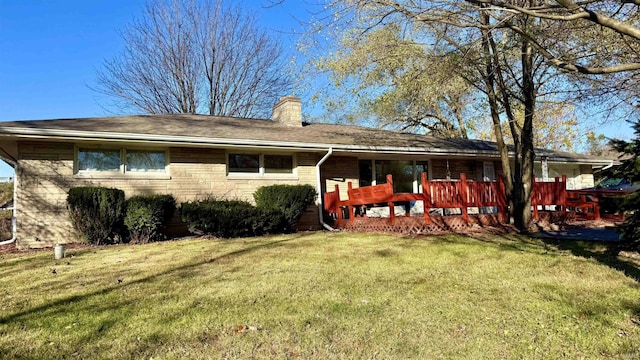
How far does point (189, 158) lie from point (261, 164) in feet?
6.74

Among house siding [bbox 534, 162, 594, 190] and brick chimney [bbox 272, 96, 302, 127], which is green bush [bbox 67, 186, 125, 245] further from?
house siding [bbox 534, 162, 594, 190]

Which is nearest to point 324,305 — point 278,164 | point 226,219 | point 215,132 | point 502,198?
point 226,219

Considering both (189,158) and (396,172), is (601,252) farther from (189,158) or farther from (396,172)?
(189,158)

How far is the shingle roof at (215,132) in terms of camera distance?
9.34m

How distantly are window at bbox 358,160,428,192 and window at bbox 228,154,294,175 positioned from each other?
111 inches

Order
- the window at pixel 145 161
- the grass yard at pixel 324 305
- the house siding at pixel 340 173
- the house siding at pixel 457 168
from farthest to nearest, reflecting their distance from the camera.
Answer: the house siding at pixel 457 168, the house siding at pixel 340 173, the window at pixel 145 161, the grass yard at pixel 324 305

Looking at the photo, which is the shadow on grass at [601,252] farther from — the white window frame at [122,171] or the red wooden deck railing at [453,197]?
the white window frame at [122,171]

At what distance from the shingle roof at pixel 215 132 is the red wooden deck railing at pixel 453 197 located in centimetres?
187

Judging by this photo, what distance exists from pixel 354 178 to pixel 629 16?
26.9 feet

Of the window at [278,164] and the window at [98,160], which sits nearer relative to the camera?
the window at [98,160]

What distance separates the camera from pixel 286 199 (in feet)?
35.4

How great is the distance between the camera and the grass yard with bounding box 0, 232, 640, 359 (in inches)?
131

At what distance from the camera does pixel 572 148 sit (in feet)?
118

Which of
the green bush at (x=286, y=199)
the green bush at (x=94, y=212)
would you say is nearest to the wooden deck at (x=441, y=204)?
the green bush at (x=286, y=199)
